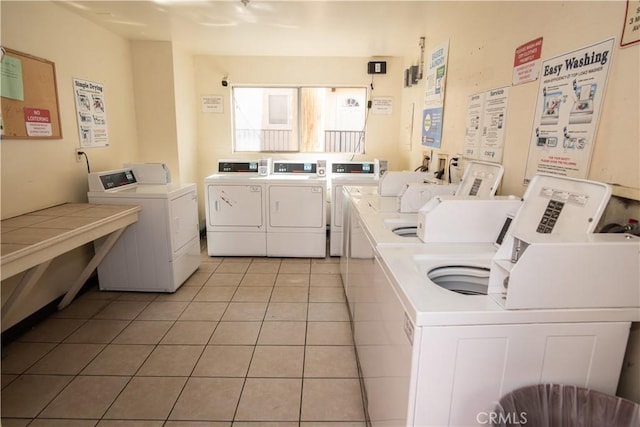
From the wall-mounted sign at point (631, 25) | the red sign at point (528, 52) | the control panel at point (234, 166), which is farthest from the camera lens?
the control panel at point (234, 166)

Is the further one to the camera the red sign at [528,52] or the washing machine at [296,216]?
the washing machine at [296,216]

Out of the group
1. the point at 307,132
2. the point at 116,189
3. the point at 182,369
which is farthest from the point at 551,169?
the point at 307,132

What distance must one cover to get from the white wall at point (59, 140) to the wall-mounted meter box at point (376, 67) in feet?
9.30

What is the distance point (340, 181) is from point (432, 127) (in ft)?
3.73

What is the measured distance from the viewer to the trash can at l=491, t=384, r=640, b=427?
96 cm

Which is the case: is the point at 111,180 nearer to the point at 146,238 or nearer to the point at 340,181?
the point at 146,238

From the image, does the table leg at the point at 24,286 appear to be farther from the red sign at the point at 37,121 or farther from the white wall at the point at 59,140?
the red sign at the point at 37,121

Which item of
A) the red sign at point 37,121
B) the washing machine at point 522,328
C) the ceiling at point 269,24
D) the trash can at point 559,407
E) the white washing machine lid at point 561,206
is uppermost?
the ceiling at point 269,24

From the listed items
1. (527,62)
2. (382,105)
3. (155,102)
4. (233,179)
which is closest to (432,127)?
(527,62)

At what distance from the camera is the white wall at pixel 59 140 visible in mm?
2406

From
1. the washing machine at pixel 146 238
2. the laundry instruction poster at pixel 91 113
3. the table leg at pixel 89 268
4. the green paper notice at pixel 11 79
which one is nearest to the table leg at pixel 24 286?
the table leg at pixel 89 268

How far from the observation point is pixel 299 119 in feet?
15.8

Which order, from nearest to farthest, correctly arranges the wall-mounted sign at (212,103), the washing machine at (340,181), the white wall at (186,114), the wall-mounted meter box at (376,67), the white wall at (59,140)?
1. the white wall at (59,140)
2. the washing machine at (340,181)
3. the white wall at (186,114)
4. the wall-mounted meter box at (376,67)
5. the wall-mounted sign at (212,103)

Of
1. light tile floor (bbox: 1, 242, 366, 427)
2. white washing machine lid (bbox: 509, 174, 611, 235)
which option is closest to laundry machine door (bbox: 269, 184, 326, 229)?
light tile floor (bbox: 1, 242, 366, 427)
